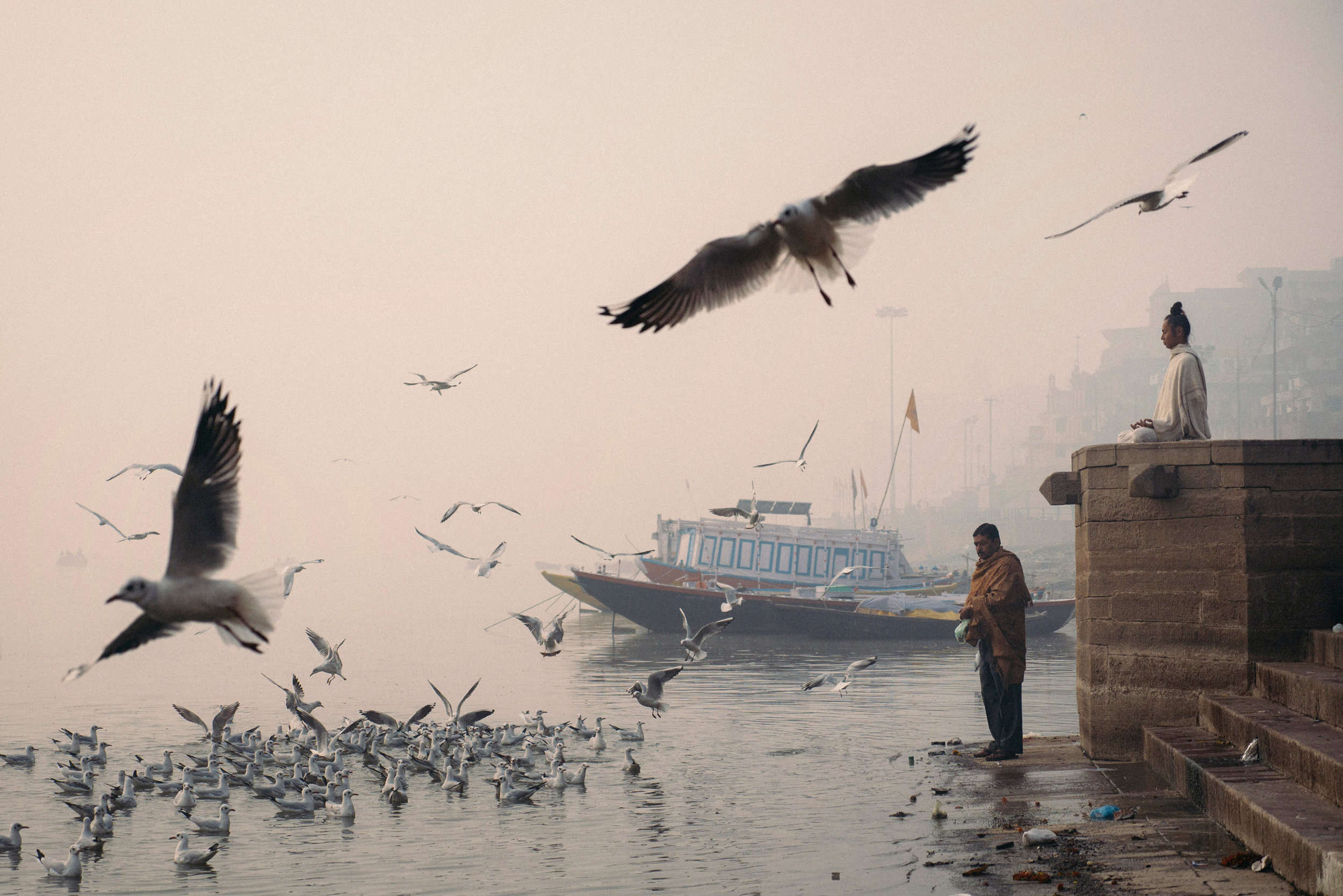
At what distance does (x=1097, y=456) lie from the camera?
9.91 m

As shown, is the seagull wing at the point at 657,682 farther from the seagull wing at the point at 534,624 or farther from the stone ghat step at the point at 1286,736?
the stone ghat step at the point at 1286,736

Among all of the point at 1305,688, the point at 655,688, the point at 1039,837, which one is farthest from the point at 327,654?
the point at 1305,688

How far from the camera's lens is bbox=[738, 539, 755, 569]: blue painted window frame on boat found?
49781 millimetres

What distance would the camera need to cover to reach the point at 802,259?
20.4 ft

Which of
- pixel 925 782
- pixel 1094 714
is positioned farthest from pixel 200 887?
pixel 1094 714

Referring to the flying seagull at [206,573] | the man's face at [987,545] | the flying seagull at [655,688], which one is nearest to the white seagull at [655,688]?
the flying seagull at [655,688]

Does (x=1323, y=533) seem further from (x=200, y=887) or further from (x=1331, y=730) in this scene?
(x=200, y=887)

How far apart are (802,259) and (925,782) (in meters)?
6.29

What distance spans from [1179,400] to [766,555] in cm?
4050

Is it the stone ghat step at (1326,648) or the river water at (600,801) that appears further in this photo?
the river water at (600,801)

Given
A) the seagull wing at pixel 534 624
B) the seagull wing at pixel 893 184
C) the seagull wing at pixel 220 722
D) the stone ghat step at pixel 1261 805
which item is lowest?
the seagull wing at pixel 220 722

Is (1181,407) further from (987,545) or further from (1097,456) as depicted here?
(987,545)

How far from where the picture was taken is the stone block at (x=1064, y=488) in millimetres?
10227

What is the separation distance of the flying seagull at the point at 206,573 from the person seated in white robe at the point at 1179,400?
718 centimetres
